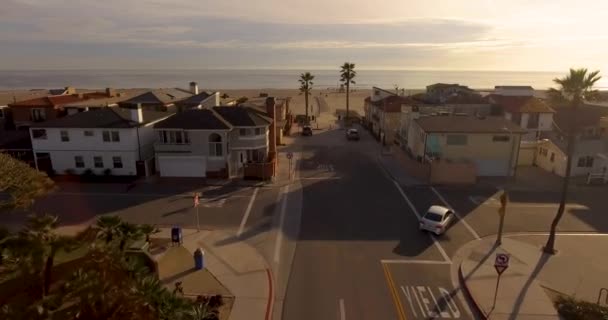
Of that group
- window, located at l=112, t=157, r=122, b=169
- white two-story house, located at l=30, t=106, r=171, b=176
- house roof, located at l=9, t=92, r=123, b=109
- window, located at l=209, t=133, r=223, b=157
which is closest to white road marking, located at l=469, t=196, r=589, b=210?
window, located at l=209, t=133, r=223, b=157

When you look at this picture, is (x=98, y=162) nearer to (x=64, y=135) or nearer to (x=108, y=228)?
(x=64, y=135)

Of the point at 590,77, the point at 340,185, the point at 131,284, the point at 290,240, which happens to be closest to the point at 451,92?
the point at 340,185

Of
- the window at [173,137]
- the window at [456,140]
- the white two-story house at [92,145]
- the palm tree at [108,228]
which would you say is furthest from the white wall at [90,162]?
the window at [456,140]

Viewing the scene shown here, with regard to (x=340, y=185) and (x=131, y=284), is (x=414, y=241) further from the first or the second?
(x=131, y=284)

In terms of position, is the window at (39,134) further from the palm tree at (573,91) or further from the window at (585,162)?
the window at (585,162)

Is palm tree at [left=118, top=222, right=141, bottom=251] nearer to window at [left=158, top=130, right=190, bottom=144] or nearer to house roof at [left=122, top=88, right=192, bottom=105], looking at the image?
window at [left=158, top=130, right=190, bottom=144]

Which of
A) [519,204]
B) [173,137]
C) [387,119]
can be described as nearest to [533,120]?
[387,119]
